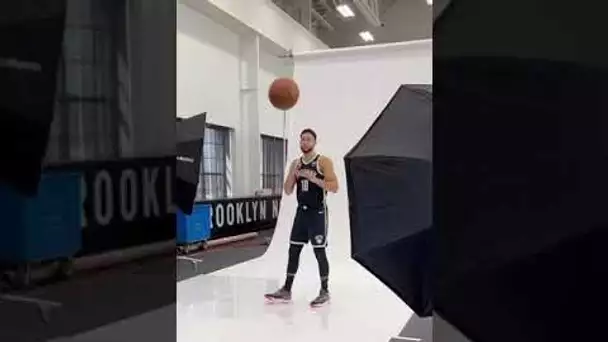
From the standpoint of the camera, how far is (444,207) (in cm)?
74

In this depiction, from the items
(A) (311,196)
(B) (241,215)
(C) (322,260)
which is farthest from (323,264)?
(B) (241,215)

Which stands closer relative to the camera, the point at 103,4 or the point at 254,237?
the point at 103,4

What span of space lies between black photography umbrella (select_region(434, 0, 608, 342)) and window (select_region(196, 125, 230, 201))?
917 cm

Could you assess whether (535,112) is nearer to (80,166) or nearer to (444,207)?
(444,207)

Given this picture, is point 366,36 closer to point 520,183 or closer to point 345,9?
point 345,9

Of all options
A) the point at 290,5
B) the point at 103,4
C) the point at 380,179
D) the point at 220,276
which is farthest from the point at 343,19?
the point at 103,4

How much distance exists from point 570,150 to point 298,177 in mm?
3732

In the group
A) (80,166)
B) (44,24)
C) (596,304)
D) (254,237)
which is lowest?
(254,237)

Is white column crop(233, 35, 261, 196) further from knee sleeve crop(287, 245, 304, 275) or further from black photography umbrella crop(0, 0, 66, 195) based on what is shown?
black photography umbrella crop(0, 0, 66, 195)

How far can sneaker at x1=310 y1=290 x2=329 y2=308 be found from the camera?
4273mm

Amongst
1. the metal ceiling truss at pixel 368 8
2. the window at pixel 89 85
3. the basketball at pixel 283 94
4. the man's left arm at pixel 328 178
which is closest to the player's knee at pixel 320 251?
the man's left arm at pixel 328 178

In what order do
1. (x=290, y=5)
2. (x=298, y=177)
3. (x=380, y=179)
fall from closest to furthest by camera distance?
(x=380, y=179) < (x=298, y=177) < (x=290, y=5)

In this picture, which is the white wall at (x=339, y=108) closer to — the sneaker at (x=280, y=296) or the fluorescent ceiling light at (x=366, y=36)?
the sneaker at (x=280, y=296)

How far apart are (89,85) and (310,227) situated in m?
3.58
